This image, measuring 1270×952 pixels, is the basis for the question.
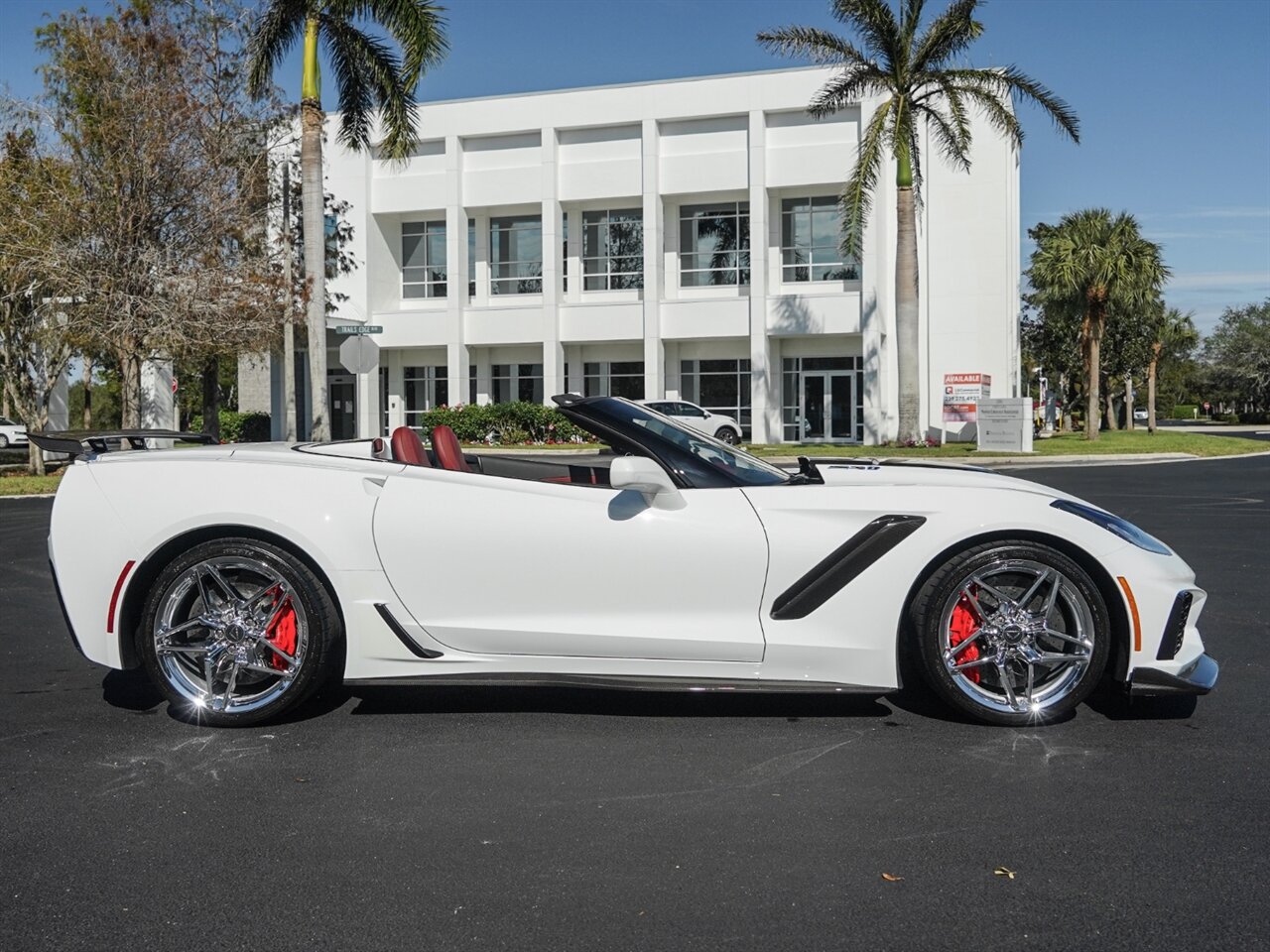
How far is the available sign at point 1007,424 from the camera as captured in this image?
29438 millimetres

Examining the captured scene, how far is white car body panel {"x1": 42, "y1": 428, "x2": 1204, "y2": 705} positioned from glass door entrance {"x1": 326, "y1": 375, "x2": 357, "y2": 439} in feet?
124

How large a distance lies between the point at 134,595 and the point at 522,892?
8.13ft

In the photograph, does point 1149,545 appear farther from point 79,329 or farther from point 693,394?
point 693,394

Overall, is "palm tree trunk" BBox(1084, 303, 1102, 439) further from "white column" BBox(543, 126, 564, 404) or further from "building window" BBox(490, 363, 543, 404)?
"building window" BBox(490, 363, 543, 404)

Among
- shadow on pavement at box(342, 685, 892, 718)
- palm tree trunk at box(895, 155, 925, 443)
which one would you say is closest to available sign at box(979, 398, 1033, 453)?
palm tree trunk at box(895, 155, 925, 443)

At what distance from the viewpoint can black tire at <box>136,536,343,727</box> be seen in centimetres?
466

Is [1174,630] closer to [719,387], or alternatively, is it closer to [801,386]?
[801,386]

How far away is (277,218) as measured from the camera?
30.1m

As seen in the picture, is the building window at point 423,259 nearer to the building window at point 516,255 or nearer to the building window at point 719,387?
the building window at point 516,255

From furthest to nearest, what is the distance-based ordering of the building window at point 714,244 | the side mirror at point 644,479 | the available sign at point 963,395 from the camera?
the building window at point 714,244 < the available sign at point 963,395 < the side mirror at point 644,479

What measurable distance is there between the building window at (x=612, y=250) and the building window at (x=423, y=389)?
614 centimetres

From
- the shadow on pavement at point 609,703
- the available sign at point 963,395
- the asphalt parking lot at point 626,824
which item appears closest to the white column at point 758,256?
the available sign at point 963,395

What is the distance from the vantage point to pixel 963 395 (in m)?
34.0

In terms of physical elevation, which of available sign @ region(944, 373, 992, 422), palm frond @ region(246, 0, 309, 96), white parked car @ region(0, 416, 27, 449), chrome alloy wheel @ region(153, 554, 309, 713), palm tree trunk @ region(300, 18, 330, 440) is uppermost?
palm frond @ region(246, 0, 309, 96)
